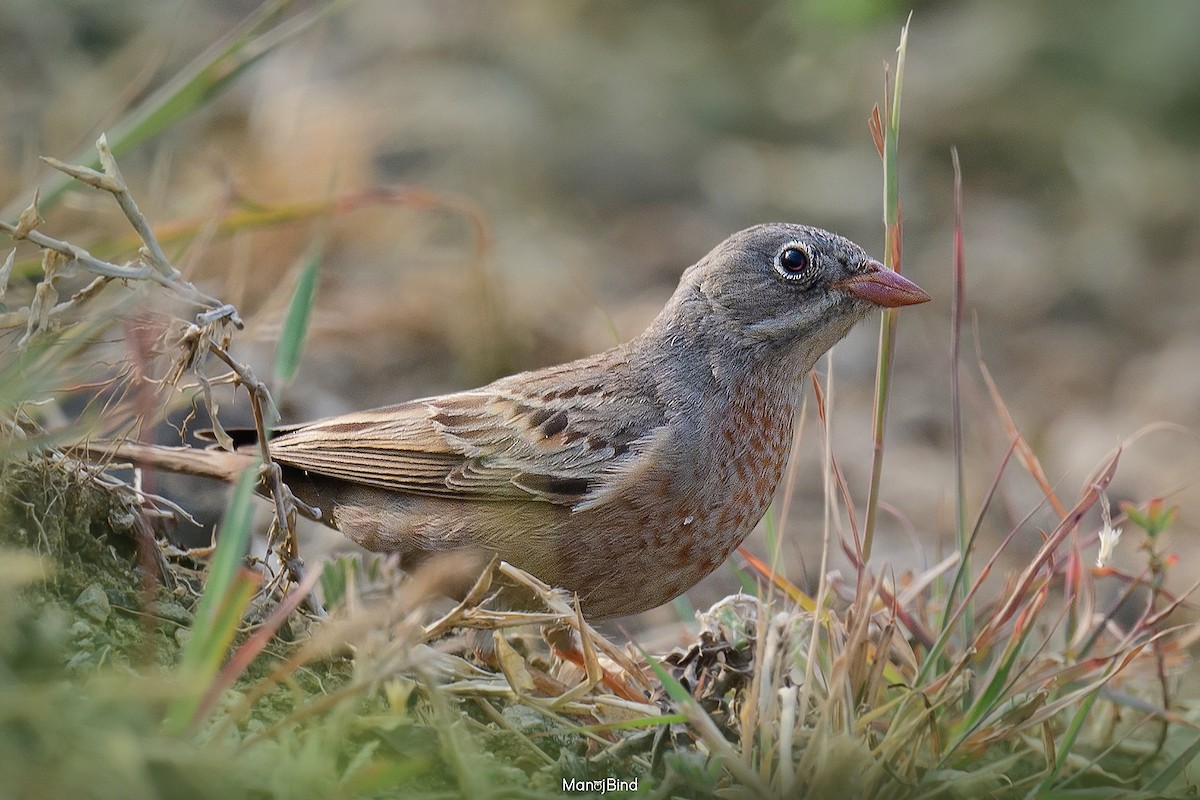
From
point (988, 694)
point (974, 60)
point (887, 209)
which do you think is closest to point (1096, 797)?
point (988, 694)

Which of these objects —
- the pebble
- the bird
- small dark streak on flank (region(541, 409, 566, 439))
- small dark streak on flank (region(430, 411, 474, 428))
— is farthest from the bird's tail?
small dark streak on flank (region(541, 409, 566, 439))

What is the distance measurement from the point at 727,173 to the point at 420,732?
25.8 ft

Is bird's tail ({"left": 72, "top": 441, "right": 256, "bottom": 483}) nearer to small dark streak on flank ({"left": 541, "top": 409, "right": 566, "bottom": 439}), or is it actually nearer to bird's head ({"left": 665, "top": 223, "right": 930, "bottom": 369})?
small dark streak on flank ({"left": 541, "top": 409, "right": 566, "bottom": 439})

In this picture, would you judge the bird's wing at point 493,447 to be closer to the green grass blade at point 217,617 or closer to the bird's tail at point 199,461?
the bird's tail at point 199,461

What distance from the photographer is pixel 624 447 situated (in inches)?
167

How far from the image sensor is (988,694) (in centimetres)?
333

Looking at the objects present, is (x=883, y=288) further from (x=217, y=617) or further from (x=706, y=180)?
(x=706, y=180)

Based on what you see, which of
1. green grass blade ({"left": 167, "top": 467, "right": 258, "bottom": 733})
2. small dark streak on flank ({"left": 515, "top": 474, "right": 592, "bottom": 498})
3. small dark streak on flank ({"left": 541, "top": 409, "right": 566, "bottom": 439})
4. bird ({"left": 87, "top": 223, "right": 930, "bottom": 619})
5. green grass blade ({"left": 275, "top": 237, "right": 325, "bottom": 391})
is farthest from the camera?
small dark streak on flank ({"left": 541, "top": 409, "right": 566, "bottom": 439})

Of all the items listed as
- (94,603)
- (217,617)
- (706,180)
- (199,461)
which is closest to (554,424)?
(199,461)

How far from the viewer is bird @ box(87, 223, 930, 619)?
407 cm

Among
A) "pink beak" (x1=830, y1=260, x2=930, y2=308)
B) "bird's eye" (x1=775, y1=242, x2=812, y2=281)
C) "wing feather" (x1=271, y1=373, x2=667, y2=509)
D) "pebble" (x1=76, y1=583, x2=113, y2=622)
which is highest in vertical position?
"bird's eye" (x1=775, y1=242, x2=812, y2=281)

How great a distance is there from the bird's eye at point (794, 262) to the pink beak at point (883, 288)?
126 millimetres

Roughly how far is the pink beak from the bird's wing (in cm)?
81

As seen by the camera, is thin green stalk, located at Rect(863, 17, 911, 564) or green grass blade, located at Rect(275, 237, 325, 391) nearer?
green grass blade, located at Rect(275, 237, 325, 391)
